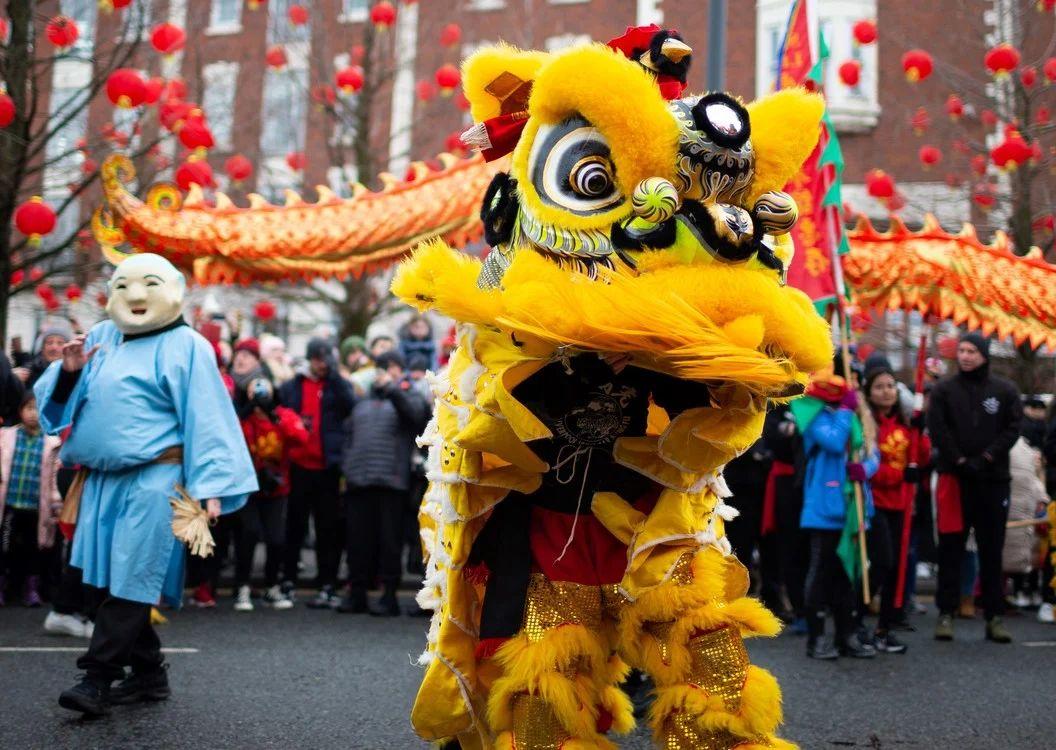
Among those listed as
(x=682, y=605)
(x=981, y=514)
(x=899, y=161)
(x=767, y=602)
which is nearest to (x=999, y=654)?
(x=981, y=514)

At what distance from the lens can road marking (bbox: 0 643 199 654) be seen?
20.8 feet

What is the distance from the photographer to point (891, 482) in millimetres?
7312

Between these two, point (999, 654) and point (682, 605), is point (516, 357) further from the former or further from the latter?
point (999, 654)

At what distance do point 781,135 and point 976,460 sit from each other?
15.7ft

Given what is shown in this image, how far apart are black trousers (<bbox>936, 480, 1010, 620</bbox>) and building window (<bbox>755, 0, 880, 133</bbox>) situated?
14.4m

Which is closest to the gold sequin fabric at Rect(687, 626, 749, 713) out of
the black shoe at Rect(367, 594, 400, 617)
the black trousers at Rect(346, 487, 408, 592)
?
the black trousers at Rect(346, 487, 408, 592)

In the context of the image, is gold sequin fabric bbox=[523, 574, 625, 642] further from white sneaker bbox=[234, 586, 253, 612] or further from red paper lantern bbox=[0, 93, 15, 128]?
red paper lantern bbox=[0, 93, 15, 128]

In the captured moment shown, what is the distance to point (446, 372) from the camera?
3.74 m

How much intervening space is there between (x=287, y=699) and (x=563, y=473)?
2.53 m

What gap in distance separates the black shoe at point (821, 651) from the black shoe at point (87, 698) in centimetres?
392

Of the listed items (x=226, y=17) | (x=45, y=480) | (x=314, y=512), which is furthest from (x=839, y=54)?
(x=45, y=480)

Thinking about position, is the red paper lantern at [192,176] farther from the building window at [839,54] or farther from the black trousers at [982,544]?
the building window at [839,54]

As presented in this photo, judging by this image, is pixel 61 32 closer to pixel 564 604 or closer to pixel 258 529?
pixel 258 529

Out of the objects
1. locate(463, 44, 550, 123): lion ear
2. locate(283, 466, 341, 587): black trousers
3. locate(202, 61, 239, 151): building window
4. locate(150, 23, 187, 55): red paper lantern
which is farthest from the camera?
locate(202, 61, 239, 151): building window
